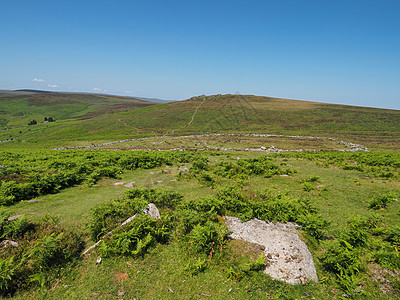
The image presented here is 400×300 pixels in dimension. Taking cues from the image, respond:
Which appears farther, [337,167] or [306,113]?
[306,113]

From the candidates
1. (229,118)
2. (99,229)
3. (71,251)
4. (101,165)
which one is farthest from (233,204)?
(229,118)

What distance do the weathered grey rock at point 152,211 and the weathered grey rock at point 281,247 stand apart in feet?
12.9

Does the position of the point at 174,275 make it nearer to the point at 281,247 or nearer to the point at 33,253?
the point at 281,247

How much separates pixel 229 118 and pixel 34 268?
9515 cm

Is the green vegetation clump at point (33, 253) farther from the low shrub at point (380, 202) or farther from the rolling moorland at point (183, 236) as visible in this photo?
the low shrub at point (380, 202)

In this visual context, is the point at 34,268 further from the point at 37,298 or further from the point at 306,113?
the point at 306,113

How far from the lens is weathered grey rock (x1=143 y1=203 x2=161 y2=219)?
10.4 metres

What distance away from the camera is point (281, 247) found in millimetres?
8156

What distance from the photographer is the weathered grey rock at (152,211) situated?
10355mm

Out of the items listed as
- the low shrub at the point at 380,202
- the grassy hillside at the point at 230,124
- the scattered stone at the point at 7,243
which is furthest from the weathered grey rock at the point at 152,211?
the grassy hillside at the point at 230,124

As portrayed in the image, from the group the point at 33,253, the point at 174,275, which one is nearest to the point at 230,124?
the point at 174,275

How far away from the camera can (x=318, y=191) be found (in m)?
14.6

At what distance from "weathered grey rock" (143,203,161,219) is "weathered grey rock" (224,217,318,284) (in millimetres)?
3940

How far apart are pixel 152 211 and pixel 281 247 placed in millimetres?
6831
